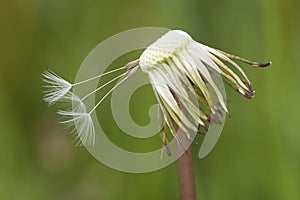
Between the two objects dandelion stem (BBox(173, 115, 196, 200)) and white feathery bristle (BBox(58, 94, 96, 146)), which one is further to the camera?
white feathery bristle (BBox(58, 94, 96, 146))

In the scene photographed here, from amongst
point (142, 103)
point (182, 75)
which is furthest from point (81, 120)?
point (142, 103)

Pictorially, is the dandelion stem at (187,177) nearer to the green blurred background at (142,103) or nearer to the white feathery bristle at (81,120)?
the white feathery bristle at (81,120)

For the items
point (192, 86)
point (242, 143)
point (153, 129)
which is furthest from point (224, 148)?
point (192, 86)

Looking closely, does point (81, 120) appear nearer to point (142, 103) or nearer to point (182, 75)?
point (182, 75)

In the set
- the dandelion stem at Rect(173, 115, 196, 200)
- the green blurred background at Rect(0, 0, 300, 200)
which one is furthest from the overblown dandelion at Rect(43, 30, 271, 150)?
the green blurred background at Rect(0, 0, 300, 200)

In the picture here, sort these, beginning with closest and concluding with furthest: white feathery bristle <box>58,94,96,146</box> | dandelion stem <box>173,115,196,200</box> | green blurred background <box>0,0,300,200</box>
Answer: dandelion stem <box>173,115,196,200</box> < white feathery bristle <box>58,94,96,146</box> < green blurred background <box>0,0,300,200</box>

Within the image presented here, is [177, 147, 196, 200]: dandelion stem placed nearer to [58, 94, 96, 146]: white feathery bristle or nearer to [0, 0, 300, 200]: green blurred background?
[58, 94, 96, 146]: white feathery bristle

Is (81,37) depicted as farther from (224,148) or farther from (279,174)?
(279,174)

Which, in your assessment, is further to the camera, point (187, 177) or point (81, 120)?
point (81, 120)
